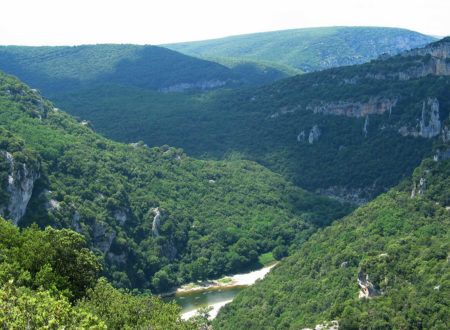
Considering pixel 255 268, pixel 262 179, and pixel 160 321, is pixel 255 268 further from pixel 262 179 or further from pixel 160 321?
pixel 160 321

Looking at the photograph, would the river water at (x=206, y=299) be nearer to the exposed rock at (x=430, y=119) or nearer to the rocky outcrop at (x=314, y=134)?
the exposed rock at (x=430, y=119)

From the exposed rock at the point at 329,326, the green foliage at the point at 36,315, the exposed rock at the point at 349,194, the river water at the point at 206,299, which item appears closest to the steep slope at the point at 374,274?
the exposed rock at the point at 329,326

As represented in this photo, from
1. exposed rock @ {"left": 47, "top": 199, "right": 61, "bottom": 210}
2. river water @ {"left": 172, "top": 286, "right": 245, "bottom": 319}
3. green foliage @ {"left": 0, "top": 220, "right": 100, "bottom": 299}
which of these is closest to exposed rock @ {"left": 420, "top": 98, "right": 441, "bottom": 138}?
river water @ {"left": 172, "top": 286, "right": 245, "bottom": 319}

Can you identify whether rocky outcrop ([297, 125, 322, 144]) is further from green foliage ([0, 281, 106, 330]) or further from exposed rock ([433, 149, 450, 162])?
green foliage ([0, 281, 106, 330])

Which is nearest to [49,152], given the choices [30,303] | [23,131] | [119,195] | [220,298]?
[23,131]

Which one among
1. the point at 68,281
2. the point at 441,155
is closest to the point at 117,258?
the point at 441,155

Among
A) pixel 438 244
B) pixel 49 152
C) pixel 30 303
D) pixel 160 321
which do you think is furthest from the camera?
pixel 49 152

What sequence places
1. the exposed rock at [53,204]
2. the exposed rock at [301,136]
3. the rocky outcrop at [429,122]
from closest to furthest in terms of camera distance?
the exposed rock at [53,204] → the rocky outcrop at [429,122] → the exposed rock at [301,136]
